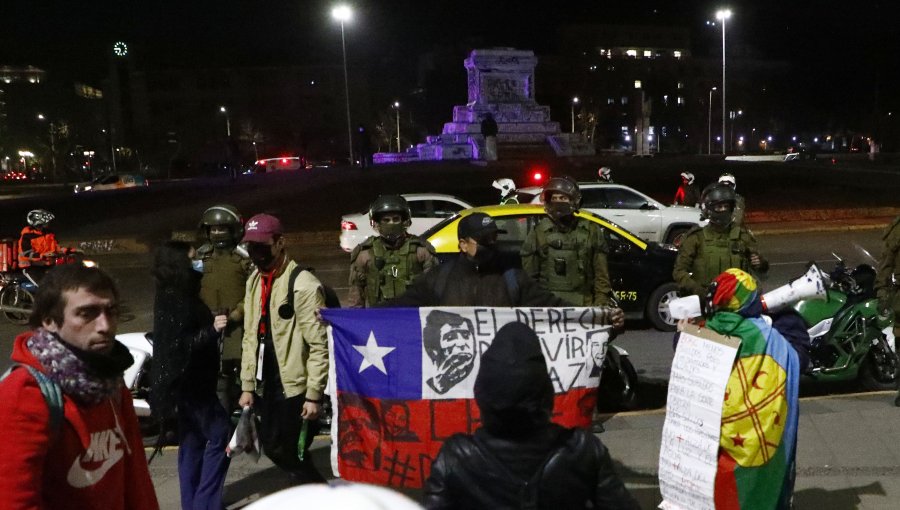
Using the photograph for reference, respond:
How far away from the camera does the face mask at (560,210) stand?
6.38 meters

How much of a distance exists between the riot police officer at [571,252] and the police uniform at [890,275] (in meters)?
2.34

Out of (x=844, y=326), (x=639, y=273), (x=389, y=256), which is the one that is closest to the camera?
(x=389, y=256)

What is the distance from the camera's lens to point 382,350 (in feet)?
15.0

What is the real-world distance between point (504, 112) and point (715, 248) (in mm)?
39128

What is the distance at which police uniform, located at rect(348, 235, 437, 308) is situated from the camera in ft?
20.1

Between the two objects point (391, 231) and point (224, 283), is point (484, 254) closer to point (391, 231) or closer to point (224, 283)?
point (391, 231)

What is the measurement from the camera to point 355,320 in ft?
15.0

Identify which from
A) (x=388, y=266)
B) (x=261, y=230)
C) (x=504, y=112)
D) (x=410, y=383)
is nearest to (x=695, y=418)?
(x=410, y=383)

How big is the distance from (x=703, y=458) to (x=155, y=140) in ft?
240

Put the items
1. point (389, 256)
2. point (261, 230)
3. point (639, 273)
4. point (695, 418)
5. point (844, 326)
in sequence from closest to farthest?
point (695, 418) < point (261, 230) < point (389, 256) < point (844, 326) < point (639, 273)

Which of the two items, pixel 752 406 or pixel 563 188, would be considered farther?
pixel 563 188

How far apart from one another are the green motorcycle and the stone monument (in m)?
36.9

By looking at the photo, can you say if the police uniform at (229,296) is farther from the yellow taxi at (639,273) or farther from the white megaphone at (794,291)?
the yellow taxi at (639,273)

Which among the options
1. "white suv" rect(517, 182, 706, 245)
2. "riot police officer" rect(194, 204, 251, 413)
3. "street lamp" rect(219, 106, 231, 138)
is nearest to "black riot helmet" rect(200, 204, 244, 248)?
"riot police officer" rect(194, 204, 251, 413)
